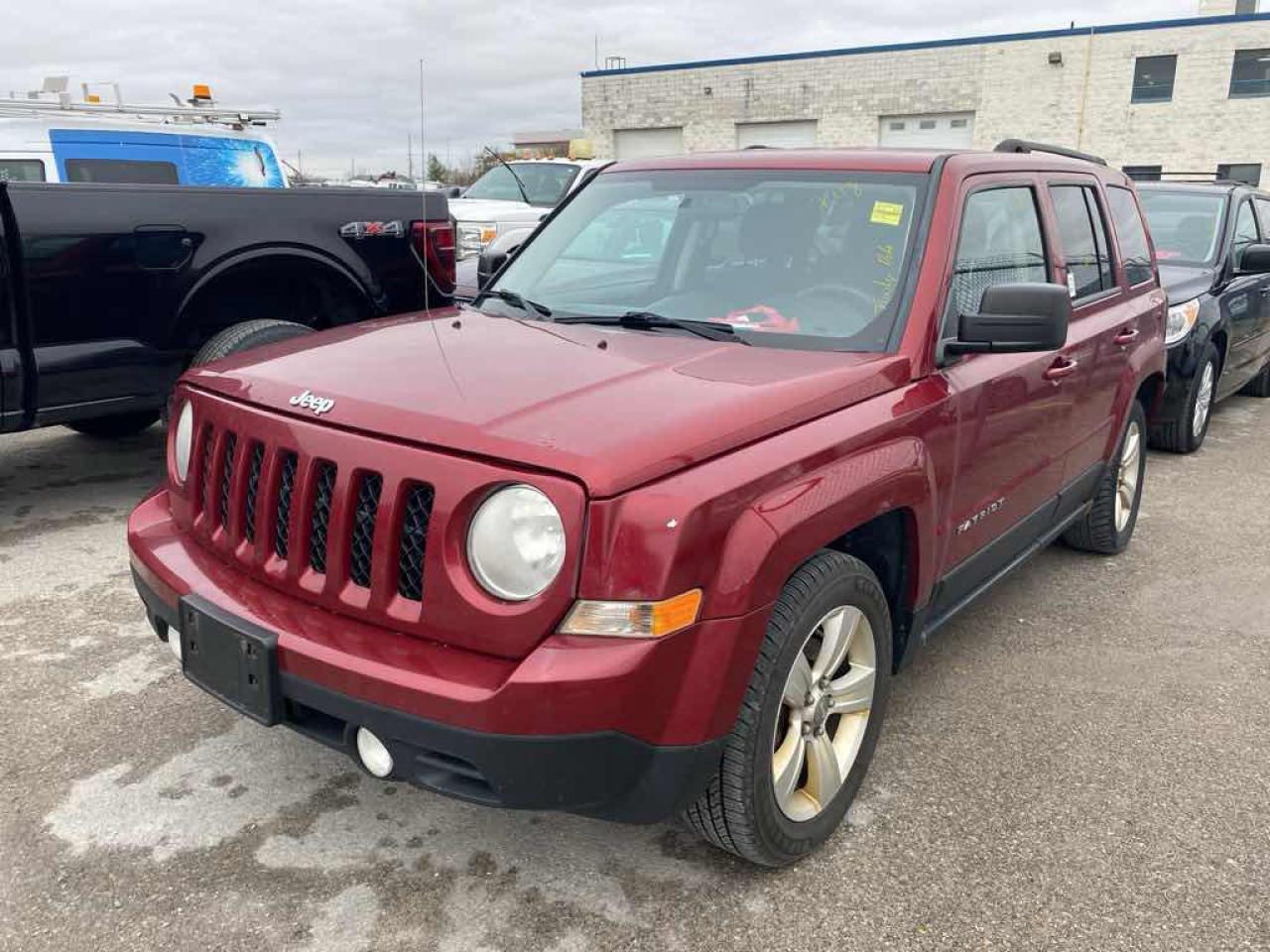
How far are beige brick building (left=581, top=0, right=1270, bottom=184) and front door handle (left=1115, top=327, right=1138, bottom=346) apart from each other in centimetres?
2647

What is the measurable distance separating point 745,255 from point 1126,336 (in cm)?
190

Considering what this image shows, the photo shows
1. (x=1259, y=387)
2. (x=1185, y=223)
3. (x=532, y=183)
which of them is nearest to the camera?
(x=1185, y=223)

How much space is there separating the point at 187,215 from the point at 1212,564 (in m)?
5.06

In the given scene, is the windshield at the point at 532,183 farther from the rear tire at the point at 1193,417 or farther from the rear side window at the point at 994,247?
the rear side window at the point at 994,247

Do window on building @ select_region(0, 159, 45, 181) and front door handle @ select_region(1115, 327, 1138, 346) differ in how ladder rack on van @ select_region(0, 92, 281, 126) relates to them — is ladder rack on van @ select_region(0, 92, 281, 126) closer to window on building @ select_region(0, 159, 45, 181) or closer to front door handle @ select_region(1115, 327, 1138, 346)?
window on building @ select_region(0, 159, 45, 181)

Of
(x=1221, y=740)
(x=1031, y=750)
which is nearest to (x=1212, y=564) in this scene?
(x=1221, y=740)

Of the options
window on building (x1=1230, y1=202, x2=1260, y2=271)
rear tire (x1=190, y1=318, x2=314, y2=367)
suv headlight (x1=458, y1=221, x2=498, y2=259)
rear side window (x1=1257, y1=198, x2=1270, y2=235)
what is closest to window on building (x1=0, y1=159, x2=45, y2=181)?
rear tire (x1=190, y1=318, x2=314, y2=367)

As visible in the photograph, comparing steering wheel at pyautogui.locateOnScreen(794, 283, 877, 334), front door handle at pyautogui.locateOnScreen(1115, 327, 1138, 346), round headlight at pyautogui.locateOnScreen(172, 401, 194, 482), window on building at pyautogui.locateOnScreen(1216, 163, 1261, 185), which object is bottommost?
round headlight at pyautogui.locateOnScreen(172, 401, 194, 482)

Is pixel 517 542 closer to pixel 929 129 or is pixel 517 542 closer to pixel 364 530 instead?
pixel 364 530

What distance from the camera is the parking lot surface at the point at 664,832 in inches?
95.3

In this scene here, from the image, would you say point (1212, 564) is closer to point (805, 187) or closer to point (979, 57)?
point (805, 187)

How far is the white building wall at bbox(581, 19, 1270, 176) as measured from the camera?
2962 centimetres

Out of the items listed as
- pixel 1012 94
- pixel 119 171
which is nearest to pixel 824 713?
pixel 119 171

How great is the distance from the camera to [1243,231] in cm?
777
